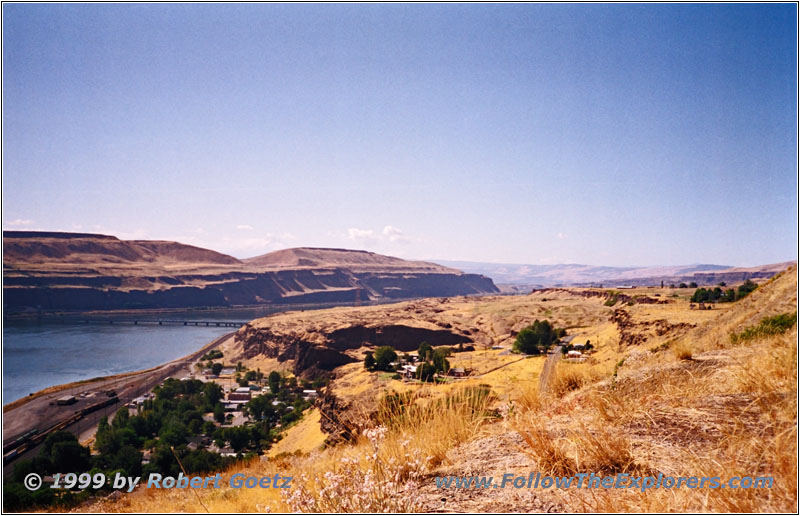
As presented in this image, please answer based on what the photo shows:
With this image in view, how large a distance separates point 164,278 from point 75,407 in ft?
354

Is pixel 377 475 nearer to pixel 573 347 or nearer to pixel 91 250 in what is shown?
pixel 573 347

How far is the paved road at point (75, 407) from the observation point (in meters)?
28.9

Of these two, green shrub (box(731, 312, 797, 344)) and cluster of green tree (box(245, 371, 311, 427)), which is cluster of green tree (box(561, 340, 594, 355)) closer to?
green shrub (box(731, 312, 797, 344))

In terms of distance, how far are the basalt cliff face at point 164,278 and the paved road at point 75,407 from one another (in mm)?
74565

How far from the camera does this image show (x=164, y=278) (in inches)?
5133

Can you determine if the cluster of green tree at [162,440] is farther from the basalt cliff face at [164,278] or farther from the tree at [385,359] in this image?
the basalt cliff face at [164,278]

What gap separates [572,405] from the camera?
430 centimetres

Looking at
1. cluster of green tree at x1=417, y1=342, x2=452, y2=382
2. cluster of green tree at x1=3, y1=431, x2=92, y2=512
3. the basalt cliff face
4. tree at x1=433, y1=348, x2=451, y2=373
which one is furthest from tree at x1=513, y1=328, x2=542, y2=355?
the basalt cliff face

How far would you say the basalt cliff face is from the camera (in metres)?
107

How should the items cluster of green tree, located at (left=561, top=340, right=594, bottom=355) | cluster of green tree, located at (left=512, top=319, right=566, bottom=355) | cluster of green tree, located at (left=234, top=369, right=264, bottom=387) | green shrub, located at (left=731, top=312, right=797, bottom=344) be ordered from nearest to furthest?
green shrub, located at (left=731, top=312, right=797, bottom=344), cluster of green tree, located at (left=561, top=340, right=594, bottom=355), cluster of green tree, located at (left=512, top=319, right=566, bottom=355), cluster of green tree, located at (left=234, top=369, right=264, bottom=387)

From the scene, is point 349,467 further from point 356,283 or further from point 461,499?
point 356,283

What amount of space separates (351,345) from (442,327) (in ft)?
38.2

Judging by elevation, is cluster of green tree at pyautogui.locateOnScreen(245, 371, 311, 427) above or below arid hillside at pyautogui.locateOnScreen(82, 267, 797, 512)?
below

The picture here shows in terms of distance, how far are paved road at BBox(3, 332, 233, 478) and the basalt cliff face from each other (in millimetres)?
74565
